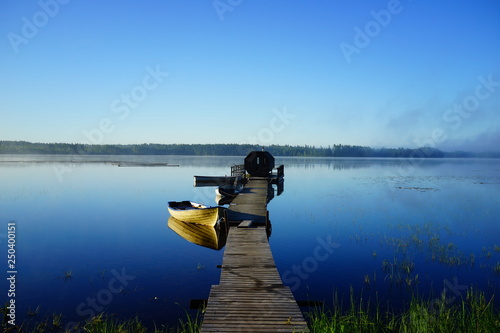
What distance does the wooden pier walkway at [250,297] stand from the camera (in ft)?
22.7

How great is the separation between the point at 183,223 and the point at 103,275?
27.1 feet

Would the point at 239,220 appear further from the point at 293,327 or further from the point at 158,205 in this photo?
the point at 158,205

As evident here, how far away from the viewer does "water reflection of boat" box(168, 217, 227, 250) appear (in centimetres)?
1805

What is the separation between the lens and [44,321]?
965 cm

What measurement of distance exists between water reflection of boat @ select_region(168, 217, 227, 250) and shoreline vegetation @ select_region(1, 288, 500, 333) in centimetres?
803

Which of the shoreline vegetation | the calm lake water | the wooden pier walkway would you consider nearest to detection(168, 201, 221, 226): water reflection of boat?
the calm lake water

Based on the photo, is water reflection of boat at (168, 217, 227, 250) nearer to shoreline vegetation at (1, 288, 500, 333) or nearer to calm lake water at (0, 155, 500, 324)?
calm lake water at (0, 155, 500, 324)

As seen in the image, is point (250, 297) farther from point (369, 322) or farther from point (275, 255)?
point (275, 255)

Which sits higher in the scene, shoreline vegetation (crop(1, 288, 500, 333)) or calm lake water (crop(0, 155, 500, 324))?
shoreline vegetation (crop(1, 288, 500, 333))

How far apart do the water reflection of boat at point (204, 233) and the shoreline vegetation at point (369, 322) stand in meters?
8.03

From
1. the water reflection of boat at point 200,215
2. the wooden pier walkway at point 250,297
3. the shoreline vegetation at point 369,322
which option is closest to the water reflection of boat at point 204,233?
the water reflection of boat at point 200,215

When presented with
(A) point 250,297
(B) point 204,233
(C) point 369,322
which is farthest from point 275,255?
(C) point 369,322

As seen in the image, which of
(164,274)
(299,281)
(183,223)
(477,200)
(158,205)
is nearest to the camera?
(299,281)

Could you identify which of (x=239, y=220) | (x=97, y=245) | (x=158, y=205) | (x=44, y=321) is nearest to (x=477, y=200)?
(x=239, y=220)
